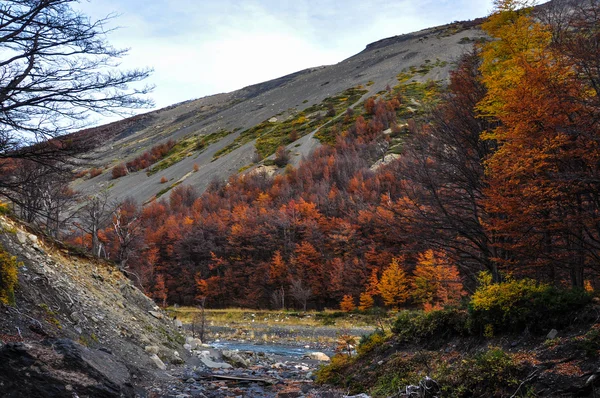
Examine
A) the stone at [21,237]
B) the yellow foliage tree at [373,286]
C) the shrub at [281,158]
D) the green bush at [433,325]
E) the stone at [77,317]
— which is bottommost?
the yellow foliage tree at [373,286]

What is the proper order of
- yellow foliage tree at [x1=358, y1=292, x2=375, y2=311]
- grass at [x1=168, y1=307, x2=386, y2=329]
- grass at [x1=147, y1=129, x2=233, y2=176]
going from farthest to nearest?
grass at [x1=147, y1=129, x2=233, y2=176] → yellow foliage tree at [x1=358, y1=292, x2=375, y2=311] → grass at [x1=168, y1=307, x2=386, y2=329]

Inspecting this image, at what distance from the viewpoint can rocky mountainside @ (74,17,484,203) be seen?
4006 inches

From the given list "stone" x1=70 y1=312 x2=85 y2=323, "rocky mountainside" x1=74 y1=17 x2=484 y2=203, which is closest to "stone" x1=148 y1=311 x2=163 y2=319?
"stone" x1=70 y1=312 x2=85 y2=323

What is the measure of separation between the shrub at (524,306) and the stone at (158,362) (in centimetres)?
773

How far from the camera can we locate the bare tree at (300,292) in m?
50.2

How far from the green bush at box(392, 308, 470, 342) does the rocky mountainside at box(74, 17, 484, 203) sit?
75.4 m

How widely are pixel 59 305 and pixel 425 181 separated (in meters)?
9.38

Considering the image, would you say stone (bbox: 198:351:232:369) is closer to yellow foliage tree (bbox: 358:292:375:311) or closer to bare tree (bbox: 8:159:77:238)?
bare tree (bbox: 8:159:77:238)

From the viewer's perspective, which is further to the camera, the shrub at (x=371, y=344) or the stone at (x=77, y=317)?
the shrub at (x=371, y=344)

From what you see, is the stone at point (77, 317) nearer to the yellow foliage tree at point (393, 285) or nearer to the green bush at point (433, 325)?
the green bush at point (433, 325)

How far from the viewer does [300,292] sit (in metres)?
50.4

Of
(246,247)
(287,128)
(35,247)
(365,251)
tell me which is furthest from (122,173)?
(35,247)

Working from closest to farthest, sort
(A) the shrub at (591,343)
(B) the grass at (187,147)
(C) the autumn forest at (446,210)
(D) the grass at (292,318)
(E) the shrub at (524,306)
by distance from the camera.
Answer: (A) the shrub at (591,343) → (E) the shrub at (524,306) → (C) the autumn forest at (446,210) → (D) the grass at (292,318) → (B) the grass at (187,147)

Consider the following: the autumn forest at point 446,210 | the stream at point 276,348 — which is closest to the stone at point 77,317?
the autumn forest at point 446,210
